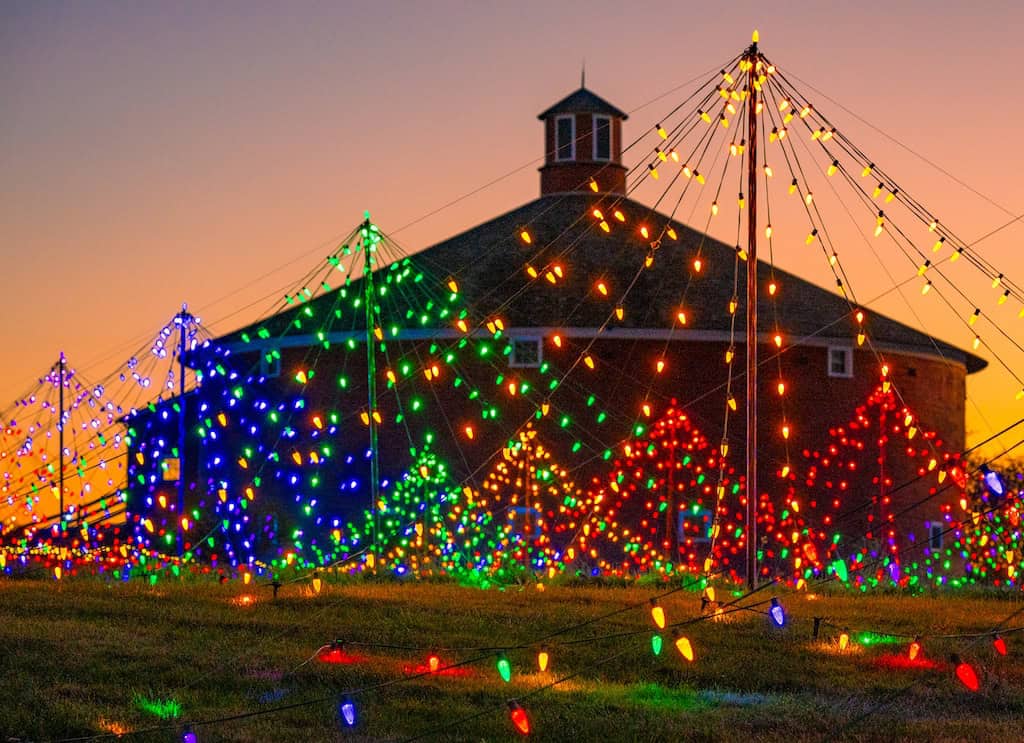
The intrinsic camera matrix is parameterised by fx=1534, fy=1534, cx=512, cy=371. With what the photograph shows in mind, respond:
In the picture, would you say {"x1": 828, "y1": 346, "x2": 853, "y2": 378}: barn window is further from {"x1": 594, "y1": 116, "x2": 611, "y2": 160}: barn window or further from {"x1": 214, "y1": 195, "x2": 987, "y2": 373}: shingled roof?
{"x1": 594, "y1": 116, "x2": 611, "y2": 160}: barn window

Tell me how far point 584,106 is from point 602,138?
0.91 m

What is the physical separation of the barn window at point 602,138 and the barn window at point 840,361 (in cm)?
886

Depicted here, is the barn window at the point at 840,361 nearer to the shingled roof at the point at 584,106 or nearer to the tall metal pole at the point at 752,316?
the shingled roof at the point at 584,106

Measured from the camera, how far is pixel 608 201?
38.0 m

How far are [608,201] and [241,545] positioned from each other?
12.6 metres

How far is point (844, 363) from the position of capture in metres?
32.2

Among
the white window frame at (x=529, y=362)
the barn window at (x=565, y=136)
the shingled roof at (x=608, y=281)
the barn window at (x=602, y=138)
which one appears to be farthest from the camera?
the barn window at (x=602, y=138)

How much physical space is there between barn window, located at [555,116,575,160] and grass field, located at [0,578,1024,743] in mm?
20667

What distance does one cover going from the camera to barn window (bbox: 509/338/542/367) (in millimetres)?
30719

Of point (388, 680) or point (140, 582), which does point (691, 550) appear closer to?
point (140, 582)

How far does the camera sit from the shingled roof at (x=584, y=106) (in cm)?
3800

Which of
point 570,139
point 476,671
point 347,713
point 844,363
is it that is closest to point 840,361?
point 844,363

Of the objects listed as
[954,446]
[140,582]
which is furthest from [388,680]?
[954,446]

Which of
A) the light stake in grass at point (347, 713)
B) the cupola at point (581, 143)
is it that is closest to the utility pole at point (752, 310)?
the light stake in grass at point (347, 713)
